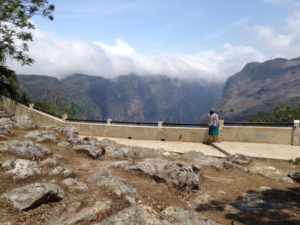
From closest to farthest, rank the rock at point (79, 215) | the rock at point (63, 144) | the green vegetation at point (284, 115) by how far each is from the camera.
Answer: the rock at point (79, 215)
the rock at point (63, 144)
the green vegetation at point (284, 115)

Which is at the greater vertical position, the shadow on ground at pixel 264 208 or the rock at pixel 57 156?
the rock at pixel 57 156

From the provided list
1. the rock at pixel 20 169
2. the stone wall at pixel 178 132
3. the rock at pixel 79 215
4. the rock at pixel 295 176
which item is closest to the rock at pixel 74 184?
the rock at pixel 79 215

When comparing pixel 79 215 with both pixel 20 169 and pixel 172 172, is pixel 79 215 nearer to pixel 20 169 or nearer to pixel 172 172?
pixel 20 169

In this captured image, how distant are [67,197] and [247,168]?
6.94m

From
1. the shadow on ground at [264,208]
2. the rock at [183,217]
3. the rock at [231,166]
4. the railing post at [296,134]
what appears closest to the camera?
the rock at [183,217]

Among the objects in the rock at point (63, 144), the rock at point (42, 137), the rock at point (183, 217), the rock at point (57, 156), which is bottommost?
the rock at point (183, 217)

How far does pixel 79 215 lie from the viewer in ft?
14.2

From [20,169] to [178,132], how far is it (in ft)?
33.6

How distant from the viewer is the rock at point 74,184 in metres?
5.50

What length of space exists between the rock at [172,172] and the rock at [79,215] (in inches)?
103

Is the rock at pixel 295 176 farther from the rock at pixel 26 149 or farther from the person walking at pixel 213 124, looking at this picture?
the rock at pixel 26 149

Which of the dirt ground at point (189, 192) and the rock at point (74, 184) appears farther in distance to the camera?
the rock at point (74, 184)

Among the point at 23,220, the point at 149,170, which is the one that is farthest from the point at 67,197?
the point at 149,170

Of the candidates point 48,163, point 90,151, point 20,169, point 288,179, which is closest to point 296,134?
point 288,179
